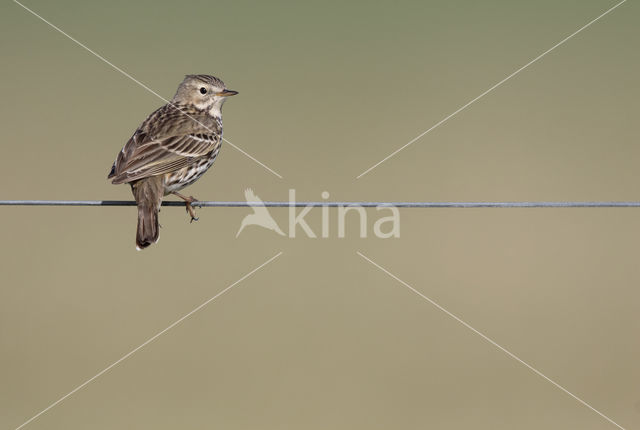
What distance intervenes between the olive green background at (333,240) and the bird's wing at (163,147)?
129 inches

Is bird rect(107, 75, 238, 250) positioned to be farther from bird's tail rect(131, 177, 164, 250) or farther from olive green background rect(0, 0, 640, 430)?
olive green background rect(0, 0, 640, 430)

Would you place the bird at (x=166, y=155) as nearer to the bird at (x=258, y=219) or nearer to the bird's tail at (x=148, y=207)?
the bird's tail at (x=148, y=207)

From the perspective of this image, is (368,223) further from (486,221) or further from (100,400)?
(100,400)

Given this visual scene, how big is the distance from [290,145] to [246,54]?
4.33m

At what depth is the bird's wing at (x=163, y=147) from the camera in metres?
7.37

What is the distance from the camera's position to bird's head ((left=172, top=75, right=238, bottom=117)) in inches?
354

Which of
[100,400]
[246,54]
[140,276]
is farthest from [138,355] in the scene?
[246,54]

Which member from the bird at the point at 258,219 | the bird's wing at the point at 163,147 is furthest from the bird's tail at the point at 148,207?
the bird at the point at 258,219

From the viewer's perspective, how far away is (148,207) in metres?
7.35

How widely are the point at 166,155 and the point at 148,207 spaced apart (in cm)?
57

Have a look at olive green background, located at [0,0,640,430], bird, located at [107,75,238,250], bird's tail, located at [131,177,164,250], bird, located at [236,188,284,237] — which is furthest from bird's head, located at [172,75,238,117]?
olive green background, located at [0,0,640,430]

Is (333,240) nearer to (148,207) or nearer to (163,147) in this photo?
(163,147)

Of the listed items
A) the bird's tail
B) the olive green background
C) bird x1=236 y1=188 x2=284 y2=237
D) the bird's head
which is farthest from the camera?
bird x1=236 y1=188 x2=284 y2=237

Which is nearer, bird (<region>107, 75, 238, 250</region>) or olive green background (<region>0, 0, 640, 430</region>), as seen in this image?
bird (<region>107, 75, 238, 250</region>)
